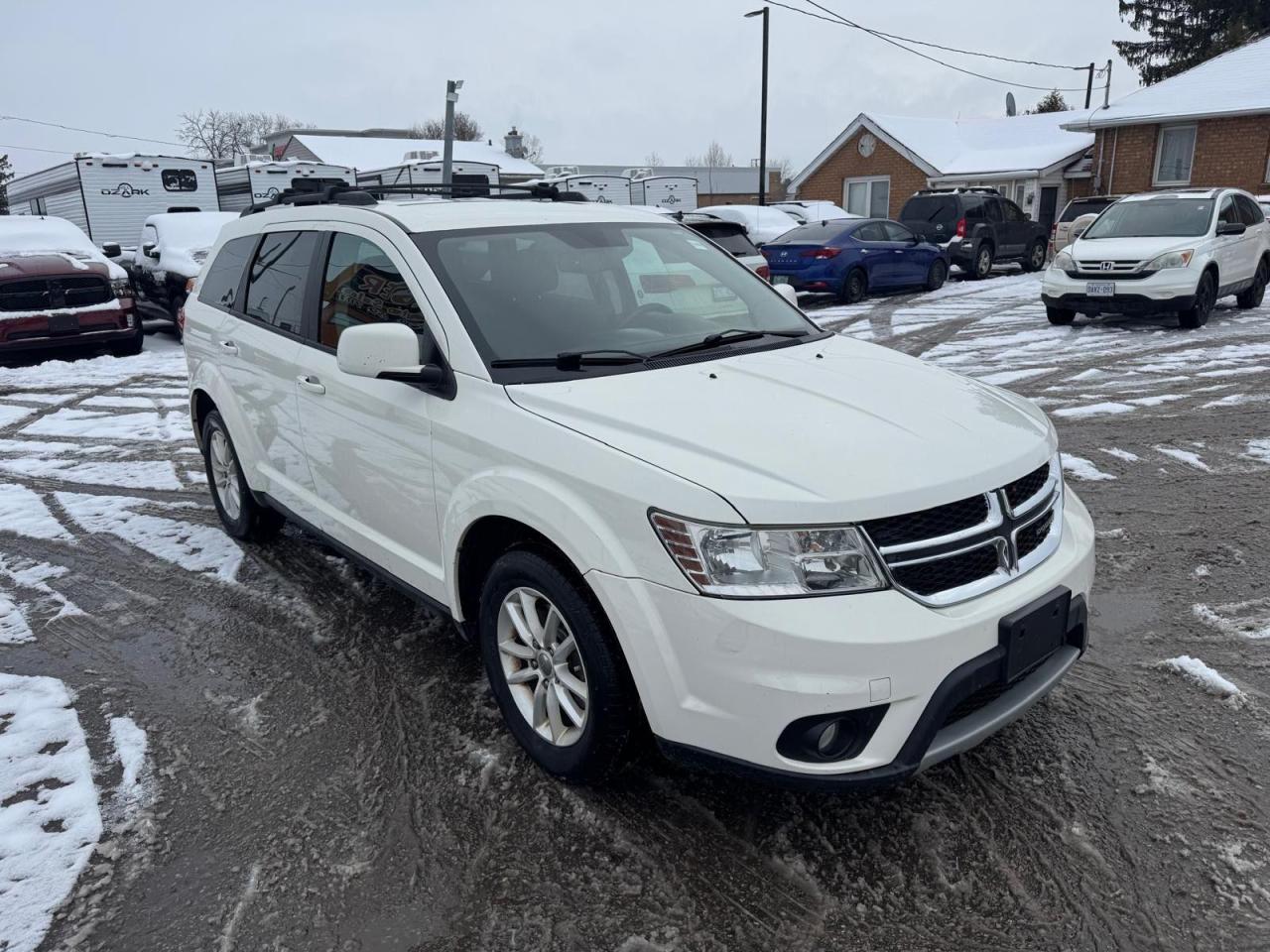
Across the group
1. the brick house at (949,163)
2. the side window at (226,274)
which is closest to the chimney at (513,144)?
the brick house at (949,163)

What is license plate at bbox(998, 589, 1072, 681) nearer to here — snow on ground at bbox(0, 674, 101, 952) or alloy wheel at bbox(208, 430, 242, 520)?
snow on ground at bbox(0, 674, 101, 952)

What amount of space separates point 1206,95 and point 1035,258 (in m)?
8.98

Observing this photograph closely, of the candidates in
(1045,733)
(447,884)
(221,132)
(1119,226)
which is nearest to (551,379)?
(447,884)


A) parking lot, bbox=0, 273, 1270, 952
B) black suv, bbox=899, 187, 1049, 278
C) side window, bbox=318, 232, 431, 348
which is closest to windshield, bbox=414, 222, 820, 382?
side window, bbox=318, 232, 431, 348

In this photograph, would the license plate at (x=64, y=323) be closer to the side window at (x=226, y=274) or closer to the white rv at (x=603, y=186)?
the side window at (x=226, y=274)

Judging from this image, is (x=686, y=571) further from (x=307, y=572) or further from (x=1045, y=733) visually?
(x=307, y=572)

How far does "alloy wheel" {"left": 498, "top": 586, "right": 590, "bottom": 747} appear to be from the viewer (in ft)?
9.59

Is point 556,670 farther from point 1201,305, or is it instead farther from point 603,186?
point 603,186

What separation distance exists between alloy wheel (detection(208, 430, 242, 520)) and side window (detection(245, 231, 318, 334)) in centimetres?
89

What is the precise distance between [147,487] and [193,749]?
3.72 meters

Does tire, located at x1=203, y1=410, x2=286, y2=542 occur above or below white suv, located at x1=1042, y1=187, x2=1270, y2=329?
below

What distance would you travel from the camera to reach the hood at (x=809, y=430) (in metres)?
2.46

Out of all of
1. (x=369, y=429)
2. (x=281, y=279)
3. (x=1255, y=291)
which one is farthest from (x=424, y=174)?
(x=369, y=429)

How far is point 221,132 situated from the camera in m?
69.0
